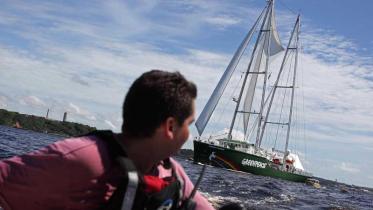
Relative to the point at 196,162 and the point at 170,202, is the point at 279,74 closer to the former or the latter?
the point at 196,162

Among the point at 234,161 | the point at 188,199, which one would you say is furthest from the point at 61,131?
the point at 188,199

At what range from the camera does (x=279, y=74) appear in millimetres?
62531

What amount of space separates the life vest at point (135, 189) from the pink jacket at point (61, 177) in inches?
1.9

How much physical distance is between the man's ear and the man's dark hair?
2cm

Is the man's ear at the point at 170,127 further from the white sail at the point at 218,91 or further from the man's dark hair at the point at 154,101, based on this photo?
the white sail at the point at 218,91

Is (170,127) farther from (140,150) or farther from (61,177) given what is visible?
(61,177)

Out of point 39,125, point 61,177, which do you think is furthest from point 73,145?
point 39,125

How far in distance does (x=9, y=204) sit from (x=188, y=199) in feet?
3.08

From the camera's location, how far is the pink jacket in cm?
229

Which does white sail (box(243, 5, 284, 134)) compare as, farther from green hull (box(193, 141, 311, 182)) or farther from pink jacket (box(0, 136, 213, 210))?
pink jacket (box(0, 136, 213, 210))

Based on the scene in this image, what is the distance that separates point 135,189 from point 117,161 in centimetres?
16

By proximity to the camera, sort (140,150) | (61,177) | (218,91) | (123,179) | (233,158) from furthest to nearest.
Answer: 1. (218,91)
2. (233,158)
3. (140,150)
4. (123,179)
5. (61,177)

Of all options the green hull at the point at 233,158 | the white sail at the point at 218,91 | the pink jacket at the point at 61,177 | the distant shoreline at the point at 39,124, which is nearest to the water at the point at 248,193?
the pink jacket at the point at 61,177

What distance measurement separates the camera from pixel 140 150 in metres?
2.54
